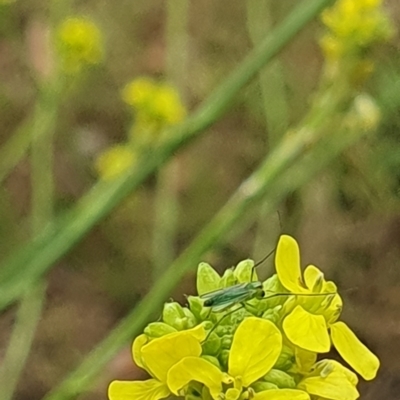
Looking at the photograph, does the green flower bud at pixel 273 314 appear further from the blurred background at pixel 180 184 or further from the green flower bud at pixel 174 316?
the blurred background at pixel 180 184

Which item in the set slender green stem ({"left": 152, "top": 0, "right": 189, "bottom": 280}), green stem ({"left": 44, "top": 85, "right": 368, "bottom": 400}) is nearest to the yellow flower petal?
green stem ({"left": 44, "top": 85, "right": 368, "bottom": 400})

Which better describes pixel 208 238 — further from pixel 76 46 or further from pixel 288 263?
pixel 76 46

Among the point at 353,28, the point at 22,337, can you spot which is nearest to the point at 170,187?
the point at 22,337

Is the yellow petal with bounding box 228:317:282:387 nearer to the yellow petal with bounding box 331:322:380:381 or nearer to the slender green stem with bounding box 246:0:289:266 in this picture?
the yellow petal with bounding box 331:322:380:381

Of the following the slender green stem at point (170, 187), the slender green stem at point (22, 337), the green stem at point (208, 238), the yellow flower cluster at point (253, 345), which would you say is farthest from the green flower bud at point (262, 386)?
the slender green stem at point (170, 187)

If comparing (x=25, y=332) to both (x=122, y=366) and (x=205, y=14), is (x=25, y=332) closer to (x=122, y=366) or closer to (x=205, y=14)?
(x=122, y=366)
